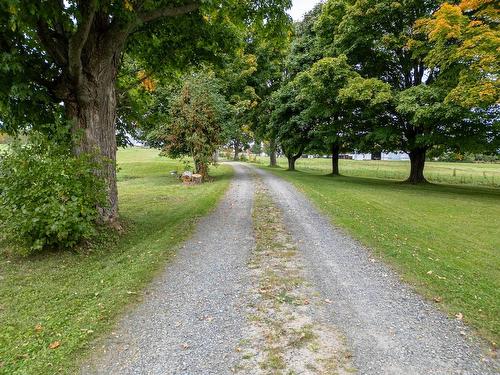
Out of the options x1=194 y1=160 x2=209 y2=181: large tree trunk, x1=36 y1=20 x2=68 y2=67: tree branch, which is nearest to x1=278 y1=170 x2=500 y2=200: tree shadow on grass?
x1=194 y1=160 x2=209 y2=181: large tree trunk

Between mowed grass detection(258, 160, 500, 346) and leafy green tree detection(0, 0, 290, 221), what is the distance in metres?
6.16

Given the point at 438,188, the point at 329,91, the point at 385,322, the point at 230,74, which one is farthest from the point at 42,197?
the point at 230,74

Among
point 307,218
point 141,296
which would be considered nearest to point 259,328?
point 141,296

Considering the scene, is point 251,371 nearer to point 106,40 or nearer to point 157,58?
point 106,40

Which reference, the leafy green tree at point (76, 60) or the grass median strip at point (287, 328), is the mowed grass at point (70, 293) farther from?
the grass median strip at point (287, 328)

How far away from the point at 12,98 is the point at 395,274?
295 inches

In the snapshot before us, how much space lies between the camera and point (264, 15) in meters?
9.85

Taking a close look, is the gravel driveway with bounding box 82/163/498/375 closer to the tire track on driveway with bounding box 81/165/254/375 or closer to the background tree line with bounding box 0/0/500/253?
the tire track on driveway with bounding box 81/165/254/375

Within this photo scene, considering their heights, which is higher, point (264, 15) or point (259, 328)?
point (264, 15)

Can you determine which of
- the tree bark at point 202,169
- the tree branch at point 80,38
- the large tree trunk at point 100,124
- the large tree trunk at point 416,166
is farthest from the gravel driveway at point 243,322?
the large tree trunk at point 416,166

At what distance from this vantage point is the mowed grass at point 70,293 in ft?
10.8

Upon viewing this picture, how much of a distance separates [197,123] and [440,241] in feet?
46.3

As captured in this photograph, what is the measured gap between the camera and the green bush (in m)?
5.64

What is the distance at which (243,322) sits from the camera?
3.84 metres
